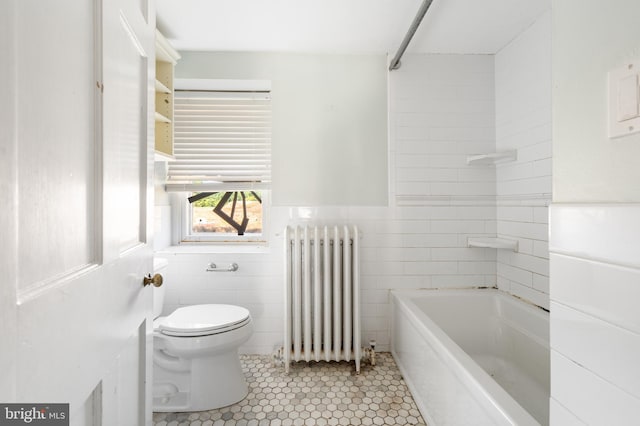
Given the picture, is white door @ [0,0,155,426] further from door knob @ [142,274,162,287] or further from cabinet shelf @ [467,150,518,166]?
cabinet shelf @ [467,150,518,166]

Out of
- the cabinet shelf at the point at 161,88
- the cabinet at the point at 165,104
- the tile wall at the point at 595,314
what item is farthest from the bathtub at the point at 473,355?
the cabinet shelf at the point at 161,88

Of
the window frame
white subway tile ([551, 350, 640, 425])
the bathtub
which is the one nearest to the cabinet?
the window frame

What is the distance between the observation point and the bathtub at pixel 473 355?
3.49 feet

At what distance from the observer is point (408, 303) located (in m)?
1.87

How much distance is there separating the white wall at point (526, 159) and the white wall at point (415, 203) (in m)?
0.11

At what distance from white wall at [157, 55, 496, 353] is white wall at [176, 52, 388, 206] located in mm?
82

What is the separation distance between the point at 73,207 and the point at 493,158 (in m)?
2.16

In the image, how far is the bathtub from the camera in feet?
3.49

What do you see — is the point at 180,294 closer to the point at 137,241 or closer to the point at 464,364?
the point at 137,241

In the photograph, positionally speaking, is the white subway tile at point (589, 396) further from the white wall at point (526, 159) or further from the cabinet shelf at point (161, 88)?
the cabinet shelf at point (161, 88)

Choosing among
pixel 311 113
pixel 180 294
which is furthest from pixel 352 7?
pixel 180 294

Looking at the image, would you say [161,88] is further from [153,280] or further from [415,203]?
[415,203]

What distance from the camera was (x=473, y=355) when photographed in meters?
1.92

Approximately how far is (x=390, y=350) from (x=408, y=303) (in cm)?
48
